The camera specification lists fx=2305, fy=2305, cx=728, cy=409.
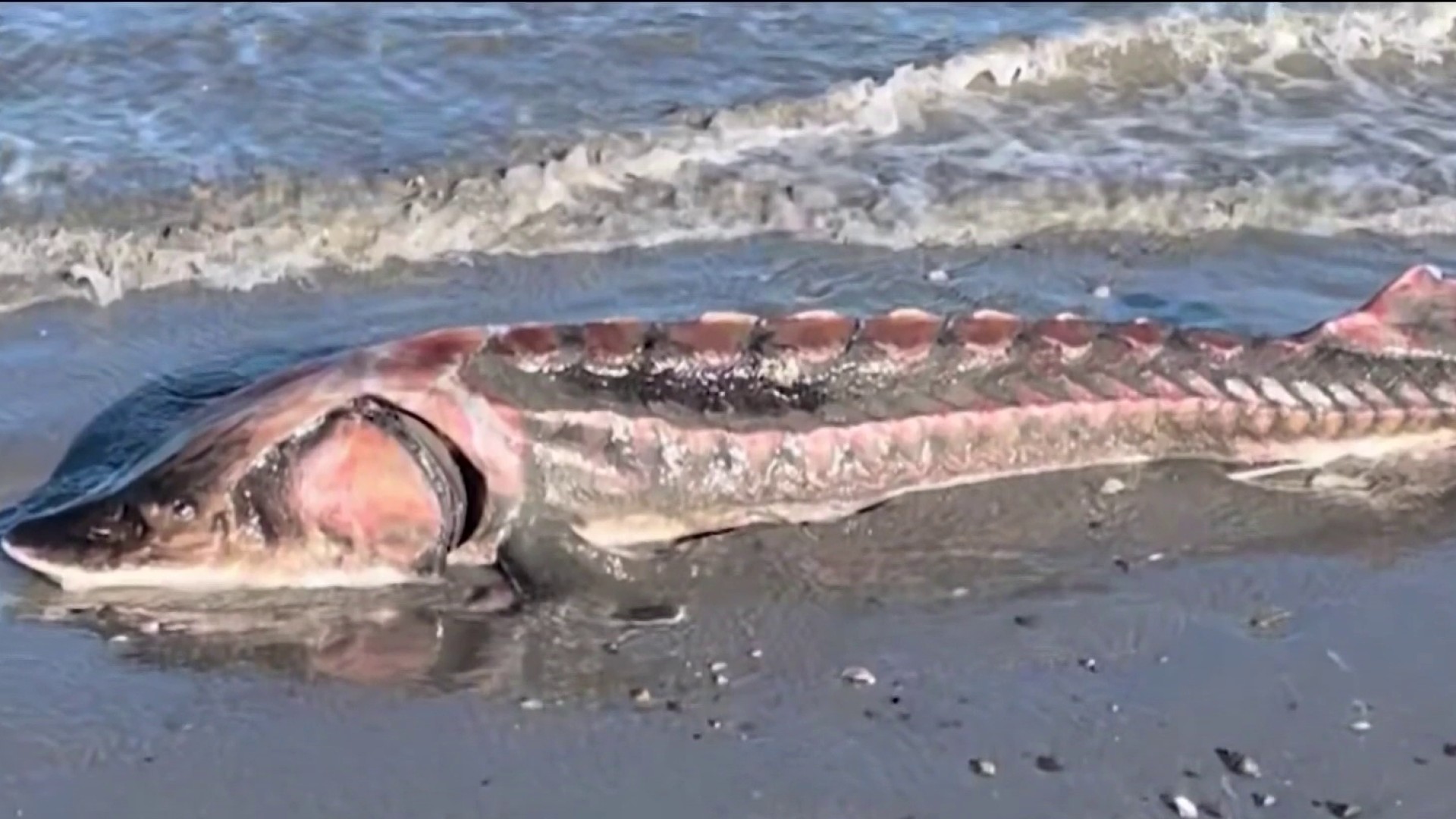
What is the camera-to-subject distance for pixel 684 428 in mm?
5293

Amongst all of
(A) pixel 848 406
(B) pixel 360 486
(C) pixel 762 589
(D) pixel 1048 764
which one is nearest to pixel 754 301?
(A) pixel 848 406

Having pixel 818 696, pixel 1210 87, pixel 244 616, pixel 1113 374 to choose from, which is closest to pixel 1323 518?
pixel 1113 374

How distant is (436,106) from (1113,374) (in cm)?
435

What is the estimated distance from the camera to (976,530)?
5.36 m

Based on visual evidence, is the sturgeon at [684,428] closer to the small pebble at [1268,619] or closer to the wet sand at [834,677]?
the wet sand at [834,677]

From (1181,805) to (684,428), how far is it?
1.59 m

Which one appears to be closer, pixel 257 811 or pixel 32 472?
pixel 257 811

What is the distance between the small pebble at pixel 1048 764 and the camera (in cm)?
432

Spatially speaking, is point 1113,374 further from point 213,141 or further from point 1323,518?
point 213,141

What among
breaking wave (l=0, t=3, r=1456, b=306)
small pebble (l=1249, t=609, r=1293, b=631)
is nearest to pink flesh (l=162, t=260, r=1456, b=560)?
small pebble (l=1249, t=609, r=1293, b=631)

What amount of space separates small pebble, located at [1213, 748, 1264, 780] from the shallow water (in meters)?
0.04

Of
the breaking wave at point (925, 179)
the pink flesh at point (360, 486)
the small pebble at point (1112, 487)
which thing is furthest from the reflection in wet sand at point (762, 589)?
the breaking wave at point (925, 179)

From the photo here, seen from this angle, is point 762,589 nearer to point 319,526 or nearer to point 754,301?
point 319,526

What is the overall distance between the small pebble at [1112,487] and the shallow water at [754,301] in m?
0.05
